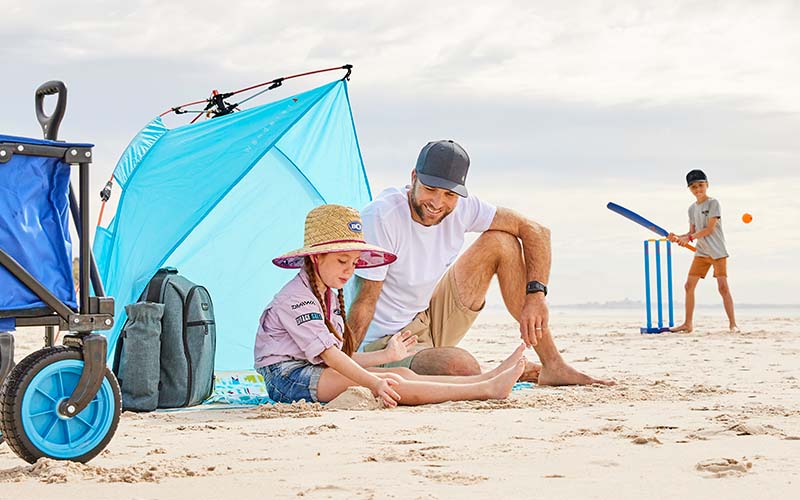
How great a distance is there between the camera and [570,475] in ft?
6.66

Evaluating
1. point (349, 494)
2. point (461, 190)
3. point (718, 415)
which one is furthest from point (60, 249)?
point (718, 415)

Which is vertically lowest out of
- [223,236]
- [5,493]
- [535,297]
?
[5,493]

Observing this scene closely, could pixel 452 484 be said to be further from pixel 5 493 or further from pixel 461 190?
pixel 461 190

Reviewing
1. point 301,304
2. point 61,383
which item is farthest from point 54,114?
point 301,304

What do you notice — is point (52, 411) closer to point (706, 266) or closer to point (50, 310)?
point (50, 310)

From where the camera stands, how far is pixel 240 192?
482 cm

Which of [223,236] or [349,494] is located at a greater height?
[223,236]

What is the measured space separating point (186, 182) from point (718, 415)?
226 centimetres

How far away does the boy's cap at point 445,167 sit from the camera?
137 inches

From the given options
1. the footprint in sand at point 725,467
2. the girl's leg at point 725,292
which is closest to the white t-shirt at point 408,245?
the footprint in sand at point 725,467

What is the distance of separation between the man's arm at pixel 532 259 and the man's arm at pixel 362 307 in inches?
22.0

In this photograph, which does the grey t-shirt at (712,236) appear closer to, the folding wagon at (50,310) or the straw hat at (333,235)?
the straw hat at (333,235)

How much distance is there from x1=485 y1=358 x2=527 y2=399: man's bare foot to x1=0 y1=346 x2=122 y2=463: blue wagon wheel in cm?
145

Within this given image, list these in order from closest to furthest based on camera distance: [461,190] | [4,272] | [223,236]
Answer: [4,272], [461,190], [223,236]
